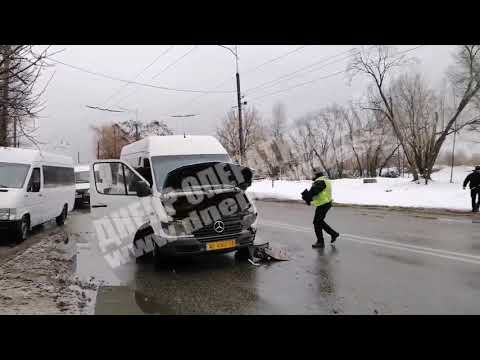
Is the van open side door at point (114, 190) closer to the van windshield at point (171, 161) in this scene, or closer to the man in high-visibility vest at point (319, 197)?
the van windshield at point (171, 161)

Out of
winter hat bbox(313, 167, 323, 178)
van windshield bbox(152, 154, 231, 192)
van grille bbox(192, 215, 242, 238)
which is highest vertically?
van windshield bbox(152, 154, 231, 192)

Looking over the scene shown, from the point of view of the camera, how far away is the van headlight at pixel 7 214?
898 centimetres

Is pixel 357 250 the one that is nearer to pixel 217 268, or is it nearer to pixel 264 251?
pixel 264 251

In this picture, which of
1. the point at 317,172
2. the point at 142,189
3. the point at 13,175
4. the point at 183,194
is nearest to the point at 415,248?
the point at 317,172

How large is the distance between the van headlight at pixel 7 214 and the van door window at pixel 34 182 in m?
0.98

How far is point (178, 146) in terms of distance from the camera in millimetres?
8094

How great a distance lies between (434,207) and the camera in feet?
50.7

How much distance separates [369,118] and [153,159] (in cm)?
4892

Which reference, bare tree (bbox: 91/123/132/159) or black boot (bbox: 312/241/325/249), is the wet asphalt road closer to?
black boot (bbox: 312/241/325/249)

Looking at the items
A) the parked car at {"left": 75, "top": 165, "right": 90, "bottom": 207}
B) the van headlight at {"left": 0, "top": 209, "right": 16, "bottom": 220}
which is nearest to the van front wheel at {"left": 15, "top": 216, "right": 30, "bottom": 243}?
the van headlight at {"left": 0, "top": 209, "right": 16, "bottom": 220}

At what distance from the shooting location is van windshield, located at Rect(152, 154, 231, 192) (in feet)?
23.2
